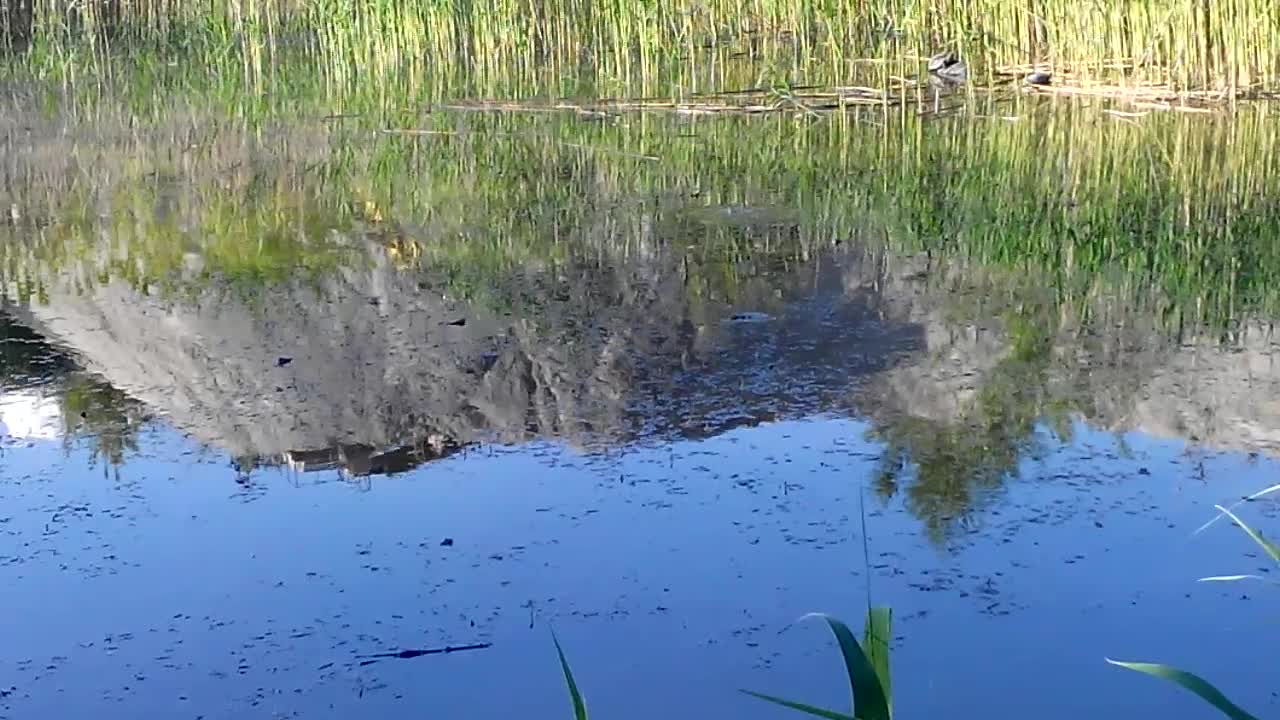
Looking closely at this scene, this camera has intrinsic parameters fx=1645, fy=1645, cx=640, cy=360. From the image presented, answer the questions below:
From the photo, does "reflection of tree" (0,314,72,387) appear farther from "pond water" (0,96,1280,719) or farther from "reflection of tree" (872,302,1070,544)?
"reflection of tree" (872,302,1070,544)

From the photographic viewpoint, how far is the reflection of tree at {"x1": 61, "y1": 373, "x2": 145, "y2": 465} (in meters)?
4.00

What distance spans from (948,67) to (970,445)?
5.87 metres

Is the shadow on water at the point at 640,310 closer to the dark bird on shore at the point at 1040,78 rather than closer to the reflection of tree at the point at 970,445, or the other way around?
the reflection of tree at the point at 970,445

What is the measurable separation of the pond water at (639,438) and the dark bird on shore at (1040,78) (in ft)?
6.62

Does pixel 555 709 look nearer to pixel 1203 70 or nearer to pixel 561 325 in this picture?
pixel 561 325

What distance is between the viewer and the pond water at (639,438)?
286 cm

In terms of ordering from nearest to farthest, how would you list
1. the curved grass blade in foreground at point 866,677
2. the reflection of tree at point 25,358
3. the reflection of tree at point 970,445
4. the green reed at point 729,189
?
the curved grass blade in foreground at point 866,677 < the reflection of tree at point 970,445 < the reflection of tree at point 25,358 < the green reed at point 729,189

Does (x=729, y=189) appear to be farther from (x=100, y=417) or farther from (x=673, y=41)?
(x=673, y=41)

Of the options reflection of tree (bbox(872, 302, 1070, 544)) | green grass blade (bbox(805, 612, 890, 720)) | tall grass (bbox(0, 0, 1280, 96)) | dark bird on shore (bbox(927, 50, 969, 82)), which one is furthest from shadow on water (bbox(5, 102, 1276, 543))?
dark bird on shore (bbox(927, 50, 969, 82))

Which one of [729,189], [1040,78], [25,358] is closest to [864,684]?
[25,358]

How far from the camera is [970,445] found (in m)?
3.79

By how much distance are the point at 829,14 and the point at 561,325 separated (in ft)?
16.9

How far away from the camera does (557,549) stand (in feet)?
10.9

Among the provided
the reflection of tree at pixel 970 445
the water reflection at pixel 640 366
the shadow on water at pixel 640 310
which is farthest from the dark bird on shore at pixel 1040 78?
the reflection of tree at pixel 970 445
